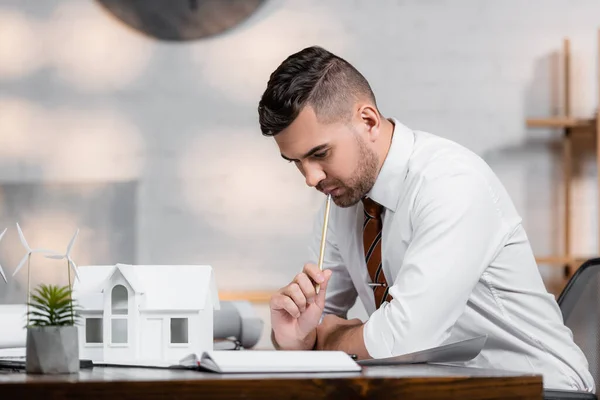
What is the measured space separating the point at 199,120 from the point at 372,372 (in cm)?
256

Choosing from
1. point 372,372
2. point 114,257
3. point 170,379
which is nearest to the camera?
point 170,379

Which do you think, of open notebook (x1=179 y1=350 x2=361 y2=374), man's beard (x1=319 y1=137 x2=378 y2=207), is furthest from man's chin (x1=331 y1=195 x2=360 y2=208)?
open notebook (x1=179 y1=350 x2=361 y2=374)

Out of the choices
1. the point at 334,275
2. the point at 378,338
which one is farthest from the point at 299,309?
the point at 334,275

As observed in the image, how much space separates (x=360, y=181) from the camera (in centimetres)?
170

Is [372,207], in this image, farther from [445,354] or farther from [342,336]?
[445,354]

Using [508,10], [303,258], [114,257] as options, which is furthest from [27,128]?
[508,10]

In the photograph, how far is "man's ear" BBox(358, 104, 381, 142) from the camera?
173 centimetres

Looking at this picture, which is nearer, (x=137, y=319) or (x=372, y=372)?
(x=372, y=372)

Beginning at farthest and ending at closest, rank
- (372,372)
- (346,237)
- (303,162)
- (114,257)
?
(114,257) → (346,237) → (303,162) → (372,372)

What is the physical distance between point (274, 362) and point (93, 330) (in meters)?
0.45

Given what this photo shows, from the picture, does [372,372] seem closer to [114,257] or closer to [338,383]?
[338,383]

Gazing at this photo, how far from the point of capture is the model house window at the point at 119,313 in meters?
1.26

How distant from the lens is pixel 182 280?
51.0 inches

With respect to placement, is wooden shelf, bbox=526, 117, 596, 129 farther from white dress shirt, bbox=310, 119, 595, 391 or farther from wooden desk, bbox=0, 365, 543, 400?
wooden desk, bbox=0, 365, 543, 400
